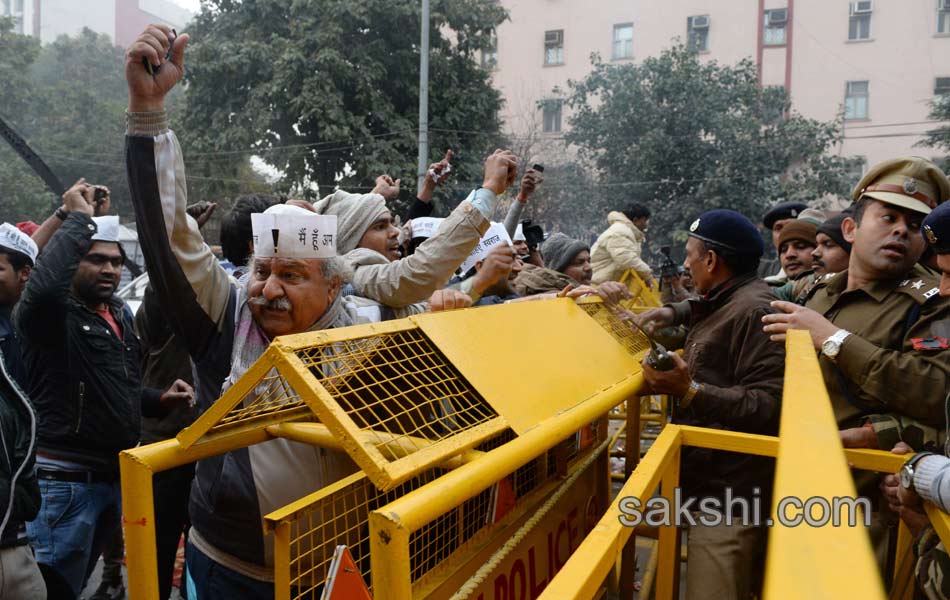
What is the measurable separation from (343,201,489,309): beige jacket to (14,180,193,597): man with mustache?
1162 millimetres

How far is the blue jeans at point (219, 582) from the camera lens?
1.84 m

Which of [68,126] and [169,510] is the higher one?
[68,126]

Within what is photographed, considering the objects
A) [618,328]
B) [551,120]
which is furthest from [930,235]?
[551,120]

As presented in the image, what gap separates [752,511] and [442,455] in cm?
165

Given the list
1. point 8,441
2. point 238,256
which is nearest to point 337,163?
point 238,256

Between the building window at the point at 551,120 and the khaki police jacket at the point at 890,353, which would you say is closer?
the khaki police jacket at the point at 890,353

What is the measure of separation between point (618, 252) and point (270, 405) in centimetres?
661

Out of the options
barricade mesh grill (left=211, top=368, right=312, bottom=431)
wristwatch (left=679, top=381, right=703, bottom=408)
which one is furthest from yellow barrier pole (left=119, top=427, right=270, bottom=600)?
wristwatch (left=679, top=381, right=703, bottom=408)

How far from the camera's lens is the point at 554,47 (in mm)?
29844

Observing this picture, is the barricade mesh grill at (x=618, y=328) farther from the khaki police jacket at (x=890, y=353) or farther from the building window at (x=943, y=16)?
the building window at (x=943, y=16)

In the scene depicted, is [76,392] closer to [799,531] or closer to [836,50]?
[799,531]

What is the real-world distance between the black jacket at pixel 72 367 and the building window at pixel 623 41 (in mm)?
28491

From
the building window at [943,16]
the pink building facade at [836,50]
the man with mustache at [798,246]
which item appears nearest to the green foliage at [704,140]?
the pink building facade at [836,50]

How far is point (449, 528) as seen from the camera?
1.65 meters
